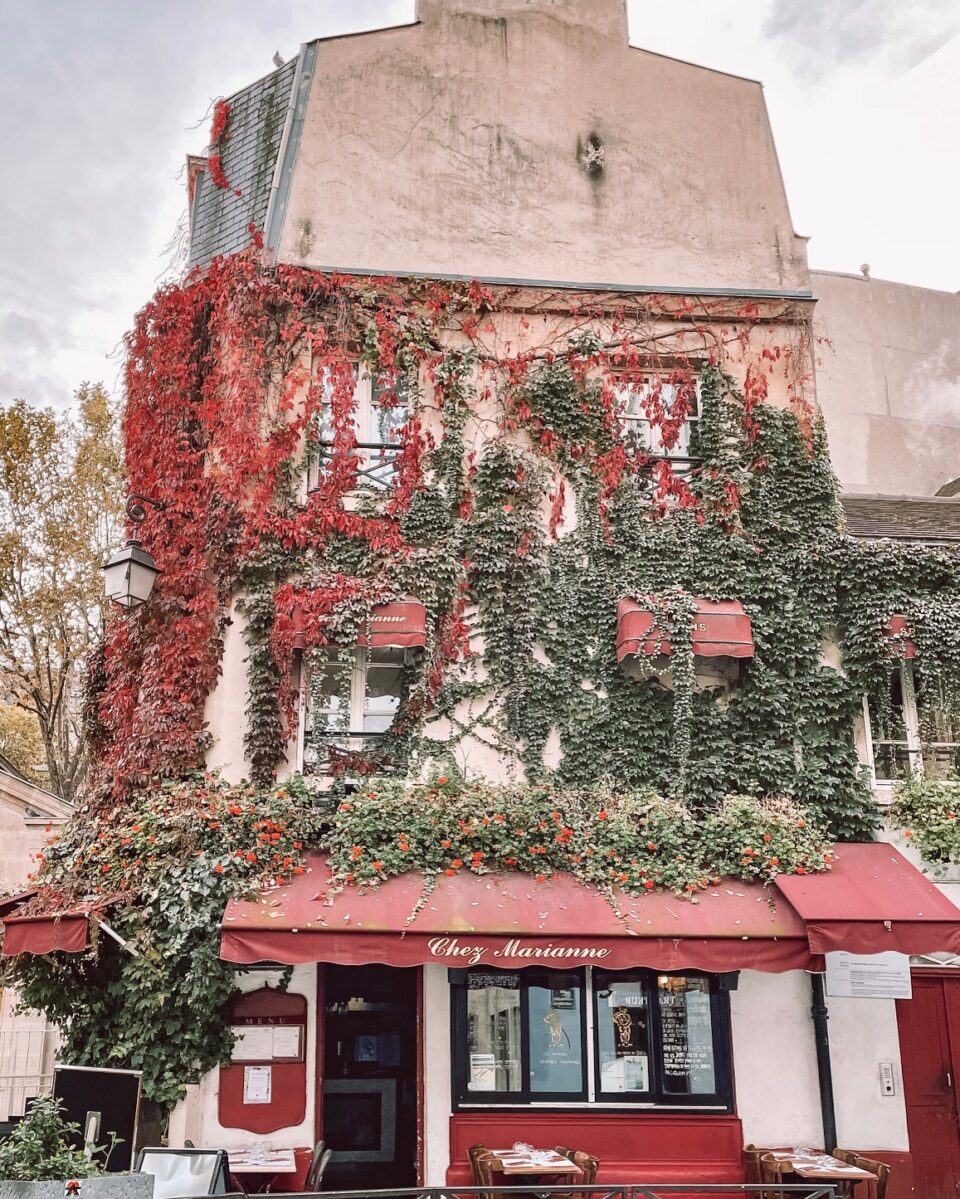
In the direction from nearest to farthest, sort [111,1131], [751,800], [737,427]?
[111,1131] → [751,800] → [737,427]

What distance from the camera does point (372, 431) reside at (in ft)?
41.2

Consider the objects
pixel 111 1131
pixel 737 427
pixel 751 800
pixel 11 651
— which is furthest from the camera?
pixel 11 651

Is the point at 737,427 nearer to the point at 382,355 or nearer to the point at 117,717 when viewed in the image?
the point at 382,355

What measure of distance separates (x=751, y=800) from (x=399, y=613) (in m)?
4.00

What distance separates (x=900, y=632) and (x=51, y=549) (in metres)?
15.6

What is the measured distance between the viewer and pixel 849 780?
1138 cm

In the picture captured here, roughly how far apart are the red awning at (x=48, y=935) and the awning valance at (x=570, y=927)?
1.30 metres

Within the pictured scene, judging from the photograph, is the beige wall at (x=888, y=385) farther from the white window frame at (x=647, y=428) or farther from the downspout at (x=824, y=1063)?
the downspout at (x=824, y=1063)

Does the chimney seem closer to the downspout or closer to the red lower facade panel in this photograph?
the downspout

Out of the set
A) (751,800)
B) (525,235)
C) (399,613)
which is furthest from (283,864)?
(525,235)

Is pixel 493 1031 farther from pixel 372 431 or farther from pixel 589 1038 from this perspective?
pixel 372 431

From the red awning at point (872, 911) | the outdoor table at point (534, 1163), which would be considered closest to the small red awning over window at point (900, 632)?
the red awning at point (872, 911)

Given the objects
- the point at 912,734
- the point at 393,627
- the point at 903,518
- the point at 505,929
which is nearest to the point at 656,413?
the point at 903,518

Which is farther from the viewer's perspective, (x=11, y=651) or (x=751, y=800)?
(x=11, y=651)
